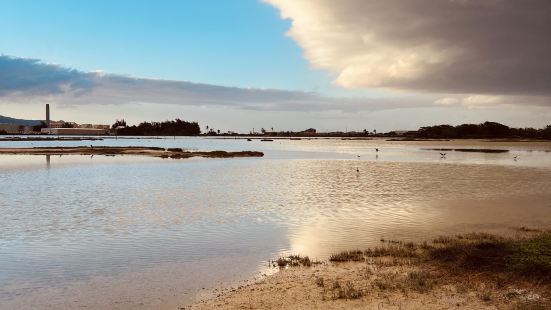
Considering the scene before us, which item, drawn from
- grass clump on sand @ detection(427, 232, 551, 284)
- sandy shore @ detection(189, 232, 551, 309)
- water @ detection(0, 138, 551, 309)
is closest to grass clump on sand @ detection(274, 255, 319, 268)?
sandy shore @ detection(189, 232, 551, 309)

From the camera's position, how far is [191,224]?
2442 centimetres

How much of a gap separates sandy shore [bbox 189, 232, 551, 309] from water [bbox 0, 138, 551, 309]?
1.62m

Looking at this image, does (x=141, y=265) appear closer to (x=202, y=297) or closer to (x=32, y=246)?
(x=202, y=297)

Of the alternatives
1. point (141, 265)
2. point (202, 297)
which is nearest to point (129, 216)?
point (141, 265)

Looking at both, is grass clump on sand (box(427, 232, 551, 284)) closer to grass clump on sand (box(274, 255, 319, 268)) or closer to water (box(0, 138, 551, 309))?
grass clump on sand (box(274, 255, 319, 268))

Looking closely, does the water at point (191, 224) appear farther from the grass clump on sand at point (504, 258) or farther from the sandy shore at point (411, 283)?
the grass clump on sand at point (504, 258)

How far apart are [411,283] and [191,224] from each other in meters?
14.4

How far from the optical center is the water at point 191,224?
46.9 ft

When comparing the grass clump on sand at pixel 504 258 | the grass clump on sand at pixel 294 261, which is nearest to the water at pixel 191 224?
the grass clump on sand at pixel 294 261

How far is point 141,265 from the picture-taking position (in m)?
16.3

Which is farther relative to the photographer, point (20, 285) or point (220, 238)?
point (220, 238)

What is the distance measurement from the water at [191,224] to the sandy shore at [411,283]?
1618 mm

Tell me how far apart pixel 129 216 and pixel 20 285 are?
42.3 ft

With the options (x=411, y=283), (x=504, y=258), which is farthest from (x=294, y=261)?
(x=504, y=258)
